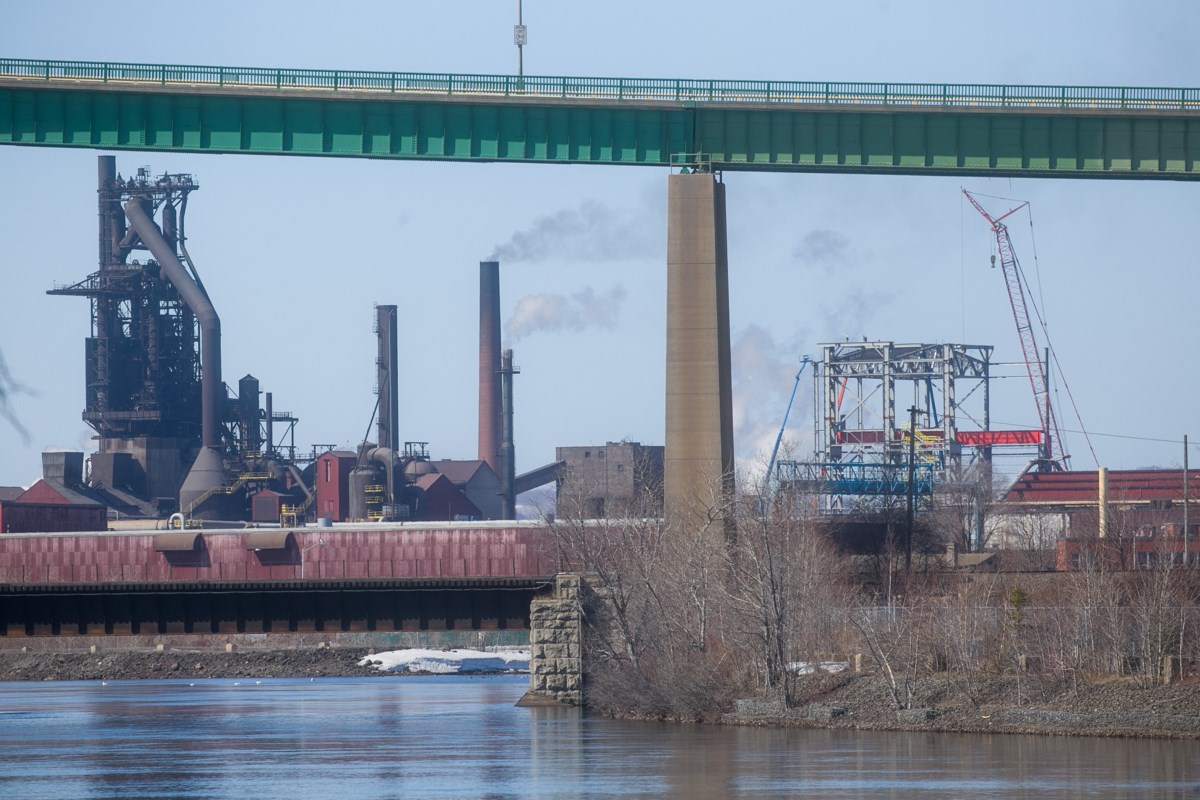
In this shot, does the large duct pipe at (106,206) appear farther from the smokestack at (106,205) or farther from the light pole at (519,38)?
the light pole at (519,38)

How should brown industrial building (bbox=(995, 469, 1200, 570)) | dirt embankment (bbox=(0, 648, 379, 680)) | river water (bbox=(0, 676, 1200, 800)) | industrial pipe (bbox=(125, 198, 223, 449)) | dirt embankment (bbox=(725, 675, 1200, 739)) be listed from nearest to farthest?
river water (bbox=(0, 676, 1200, 800))
dirt embankment (bbox=(725, 675, 1200, 739))
brown industrial building (bbox=(995, 469, 1200, 570))
dirt embankment (bbox=(0, 648, 379, 680))
industrial pipe (bbox=(125, 198, 223, 449))

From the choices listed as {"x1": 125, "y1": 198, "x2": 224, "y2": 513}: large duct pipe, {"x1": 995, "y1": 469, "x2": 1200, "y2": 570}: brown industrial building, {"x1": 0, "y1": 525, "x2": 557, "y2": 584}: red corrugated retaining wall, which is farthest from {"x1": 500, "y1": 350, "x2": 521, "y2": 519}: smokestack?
{"x1": 0, "y1": 525, "x2": 557, "y2": 584}: red corrugated retaining wall

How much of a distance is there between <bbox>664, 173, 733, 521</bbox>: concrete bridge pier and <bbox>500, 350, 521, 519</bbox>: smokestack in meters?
68.7

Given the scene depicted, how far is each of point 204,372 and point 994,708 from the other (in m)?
82.8

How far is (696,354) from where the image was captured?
197 feet

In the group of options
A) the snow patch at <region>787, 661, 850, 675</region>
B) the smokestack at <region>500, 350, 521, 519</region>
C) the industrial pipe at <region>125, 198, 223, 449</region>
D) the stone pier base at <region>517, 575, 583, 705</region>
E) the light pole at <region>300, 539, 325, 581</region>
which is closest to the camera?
the snow patch at <region>787, 661, 850, 675</region>

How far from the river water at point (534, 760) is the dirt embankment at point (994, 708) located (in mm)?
1167

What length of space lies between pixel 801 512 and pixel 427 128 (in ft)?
78.4

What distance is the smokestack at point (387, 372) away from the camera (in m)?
133

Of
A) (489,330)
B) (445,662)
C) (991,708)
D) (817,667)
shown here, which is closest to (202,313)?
(489,330)

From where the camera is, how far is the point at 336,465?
128750 mm

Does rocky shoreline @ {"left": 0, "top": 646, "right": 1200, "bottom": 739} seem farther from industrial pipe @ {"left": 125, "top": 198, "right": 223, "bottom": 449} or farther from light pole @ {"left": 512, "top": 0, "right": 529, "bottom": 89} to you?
industrial pipe @ {"left": 125, "top": 198, "right": 223, "bottom": 449}

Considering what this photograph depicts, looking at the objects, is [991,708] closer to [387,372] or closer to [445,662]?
[445,662]

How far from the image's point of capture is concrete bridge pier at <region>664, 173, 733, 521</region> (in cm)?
6019
